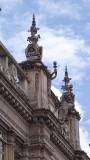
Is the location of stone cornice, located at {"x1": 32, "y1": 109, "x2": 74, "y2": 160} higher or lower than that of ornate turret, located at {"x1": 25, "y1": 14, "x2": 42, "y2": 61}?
lower

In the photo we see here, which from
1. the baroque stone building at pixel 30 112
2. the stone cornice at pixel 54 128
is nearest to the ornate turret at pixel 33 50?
the baroque stone building at pixel 30 112

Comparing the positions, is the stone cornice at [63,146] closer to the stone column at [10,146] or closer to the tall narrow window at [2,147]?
the stone column at [10,146]

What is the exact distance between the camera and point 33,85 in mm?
32594

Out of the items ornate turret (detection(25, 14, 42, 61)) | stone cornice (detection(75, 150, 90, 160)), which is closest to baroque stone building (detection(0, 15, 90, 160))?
ornate turret (detection(25, 14, 42, 61))

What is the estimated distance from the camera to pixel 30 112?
3112 cm

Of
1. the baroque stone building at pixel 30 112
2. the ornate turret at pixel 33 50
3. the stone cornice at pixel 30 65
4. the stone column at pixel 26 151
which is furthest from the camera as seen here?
the ornate turret at pixel 33 50

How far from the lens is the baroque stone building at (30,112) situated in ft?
94.0

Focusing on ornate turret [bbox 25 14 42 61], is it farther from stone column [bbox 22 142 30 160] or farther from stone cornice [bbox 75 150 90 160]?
stone cornice [bbox 75 150 90 160]

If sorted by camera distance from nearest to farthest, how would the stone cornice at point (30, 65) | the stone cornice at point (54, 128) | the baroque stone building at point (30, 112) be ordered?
the baroque stone building at point (30, 112) → the stone cornice at point (54, 128) → the stone cornice at point (30, 65)

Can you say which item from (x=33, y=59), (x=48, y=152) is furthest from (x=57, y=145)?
(x=33, y=59)

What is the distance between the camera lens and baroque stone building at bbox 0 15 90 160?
2864 centimetres

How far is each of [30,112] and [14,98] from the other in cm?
199

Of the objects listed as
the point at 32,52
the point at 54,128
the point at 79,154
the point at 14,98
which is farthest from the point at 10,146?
the point at 79,154

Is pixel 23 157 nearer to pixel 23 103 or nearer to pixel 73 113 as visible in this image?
pixel 23 103
